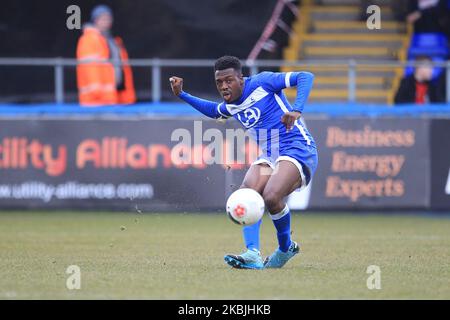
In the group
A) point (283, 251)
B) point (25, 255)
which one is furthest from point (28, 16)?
point (283, 251)

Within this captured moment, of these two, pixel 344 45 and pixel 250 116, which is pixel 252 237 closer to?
pixel 250 116

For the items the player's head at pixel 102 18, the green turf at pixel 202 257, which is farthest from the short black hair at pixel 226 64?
the player's head at pixel 102 18

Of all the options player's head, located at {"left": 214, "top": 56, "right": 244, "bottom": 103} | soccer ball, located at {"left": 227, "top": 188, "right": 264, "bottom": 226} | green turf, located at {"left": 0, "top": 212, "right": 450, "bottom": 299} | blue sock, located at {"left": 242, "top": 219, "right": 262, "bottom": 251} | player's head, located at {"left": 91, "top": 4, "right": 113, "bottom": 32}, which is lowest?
green turf, located at {"left": 0, "top": 212, "right": 450, "bottom": 299}

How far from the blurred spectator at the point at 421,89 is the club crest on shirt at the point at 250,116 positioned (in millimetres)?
8738

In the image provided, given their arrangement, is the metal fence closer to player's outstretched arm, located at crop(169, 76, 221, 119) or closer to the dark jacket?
the dark jacket

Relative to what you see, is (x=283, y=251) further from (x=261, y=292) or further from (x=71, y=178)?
(x=71, y=178)

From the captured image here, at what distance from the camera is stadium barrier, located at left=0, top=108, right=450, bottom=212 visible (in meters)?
18.1

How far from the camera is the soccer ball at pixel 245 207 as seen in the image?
33.9 ft

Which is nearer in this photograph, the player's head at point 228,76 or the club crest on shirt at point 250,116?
the player's head at point 228,76

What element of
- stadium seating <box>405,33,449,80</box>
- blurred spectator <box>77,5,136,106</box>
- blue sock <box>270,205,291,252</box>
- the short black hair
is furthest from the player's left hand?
stadium seating <box>405,33,449,80</box>

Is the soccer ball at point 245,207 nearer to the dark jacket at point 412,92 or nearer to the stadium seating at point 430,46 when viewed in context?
the dark jacket at point 412,92

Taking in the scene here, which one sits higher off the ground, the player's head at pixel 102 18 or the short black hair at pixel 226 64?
the player's head at pixel 102 18

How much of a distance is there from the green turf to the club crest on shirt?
1.43 metres

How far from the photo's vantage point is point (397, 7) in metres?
21.6
